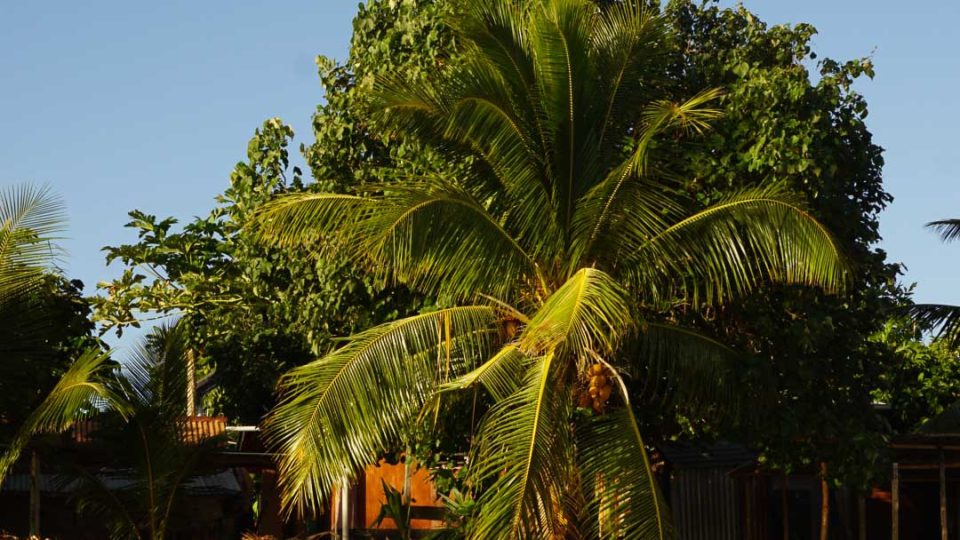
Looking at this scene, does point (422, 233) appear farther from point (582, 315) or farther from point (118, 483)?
point (118, 483)

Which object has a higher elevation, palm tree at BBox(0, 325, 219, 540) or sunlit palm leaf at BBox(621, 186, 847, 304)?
sunlit palm leaf at BBox(621, 186, 847, 304)

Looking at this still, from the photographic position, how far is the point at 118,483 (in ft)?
55.5

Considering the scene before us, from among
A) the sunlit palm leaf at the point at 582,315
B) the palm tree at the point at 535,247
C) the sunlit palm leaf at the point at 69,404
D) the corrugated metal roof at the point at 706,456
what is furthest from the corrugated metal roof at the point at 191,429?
the corrugated metal roof at the point at 706,456

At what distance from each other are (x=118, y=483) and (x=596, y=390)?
8.85 m

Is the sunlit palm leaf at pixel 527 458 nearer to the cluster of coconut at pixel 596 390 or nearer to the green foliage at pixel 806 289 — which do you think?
the cluster of coconut at pixel 596 390

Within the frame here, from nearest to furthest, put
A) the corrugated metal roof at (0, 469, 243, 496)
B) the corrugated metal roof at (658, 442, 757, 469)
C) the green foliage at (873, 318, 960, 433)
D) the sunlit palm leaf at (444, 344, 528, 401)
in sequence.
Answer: the sunlit palm leaf at (444, 344, 528, 401), the corrugated metal roof at (0, 469, 243, 496), the corrugated metal roof at (658, 442, 757, 469), the green foliage at (873, 318, 960, 433)

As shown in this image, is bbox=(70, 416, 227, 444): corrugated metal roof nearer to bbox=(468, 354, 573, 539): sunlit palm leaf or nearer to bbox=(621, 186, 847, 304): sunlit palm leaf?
bbox=(468, 354, 573, 539): sunlit palm leaf

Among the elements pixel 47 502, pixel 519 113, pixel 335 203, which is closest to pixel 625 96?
pixel 519 113

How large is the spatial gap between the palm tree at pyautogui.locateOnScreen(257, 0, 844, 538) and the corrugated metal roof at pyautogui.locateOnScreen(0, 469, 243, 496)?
13.5 ft

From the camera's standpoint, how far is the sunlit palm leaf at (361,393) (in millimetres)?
10391

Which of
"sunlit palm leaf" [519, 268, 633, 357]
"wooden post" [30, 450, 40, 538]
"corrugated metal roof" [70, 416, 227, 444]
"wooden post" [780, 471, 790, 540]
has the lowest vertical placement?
"wooden post" [780, 471, 790, 540]

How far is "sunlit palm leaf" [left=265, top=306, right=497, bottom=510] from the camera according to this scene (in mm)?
10391

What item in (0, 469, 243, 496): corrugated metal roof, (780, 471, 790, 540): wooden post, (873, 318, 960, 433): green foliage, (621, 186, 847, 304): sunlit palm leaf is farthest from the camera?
(873, 318, 960, 433): green foliage

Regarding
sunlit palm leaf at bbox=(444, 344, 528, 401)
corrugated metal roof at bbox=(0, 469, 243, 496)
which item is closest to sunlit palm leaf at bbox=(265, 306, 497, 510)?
sunlit palm leaf at bbox=(444, 344, 528, 401)
